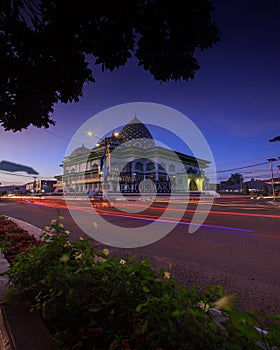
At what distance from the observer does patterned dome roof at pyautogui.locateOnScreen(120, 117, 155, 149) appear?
6181 cm

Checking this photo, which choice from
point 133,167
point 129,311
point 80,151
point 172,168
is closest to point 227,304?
point 129,311

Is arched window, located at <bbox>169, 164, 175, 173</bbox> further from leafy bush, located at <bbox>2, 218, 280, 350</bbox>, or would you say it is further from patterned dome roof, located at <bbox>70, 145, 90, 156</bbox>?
leafy bush, located at <bbox>2, 218, 280, 350</bbox>

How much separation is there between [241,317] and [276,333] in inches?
8.2

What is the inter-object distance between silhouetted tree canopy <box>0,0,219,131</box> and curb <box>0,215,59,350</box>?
2.72m

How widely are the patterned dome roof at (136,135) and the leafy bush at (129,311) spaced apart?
57.8 m

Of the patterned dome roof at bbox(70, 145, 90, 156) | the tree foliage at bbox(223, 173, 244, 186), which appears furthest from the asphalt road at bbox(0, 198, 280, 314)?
the tree foliage at bbox(223, 173, 244, 186)

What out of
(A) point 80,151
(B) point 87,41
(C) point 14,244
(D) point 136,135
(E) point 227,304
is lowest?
(C) point 14,244

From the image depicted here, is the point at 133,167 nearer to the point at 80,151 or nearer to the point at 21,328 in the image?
the point at 80,151

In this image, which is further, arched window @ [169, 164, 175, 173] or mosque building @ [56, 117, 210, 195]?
arched window @ [169, 164, 175, 173]

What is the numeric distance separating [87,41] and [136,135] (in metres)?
64.8

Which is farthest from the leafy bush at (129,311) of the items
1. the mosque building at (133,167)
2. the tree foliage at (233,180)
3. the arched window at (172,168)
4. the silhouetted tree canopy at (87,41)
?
the tree foliage at (233,180)

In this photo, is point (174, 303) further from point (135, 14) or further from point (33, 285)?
point (135, 14)

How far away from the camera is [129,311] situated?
5.40 ft

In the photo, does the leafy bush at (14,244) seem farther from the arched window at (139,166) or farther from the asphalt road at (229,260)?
the arched window at (139,166)
